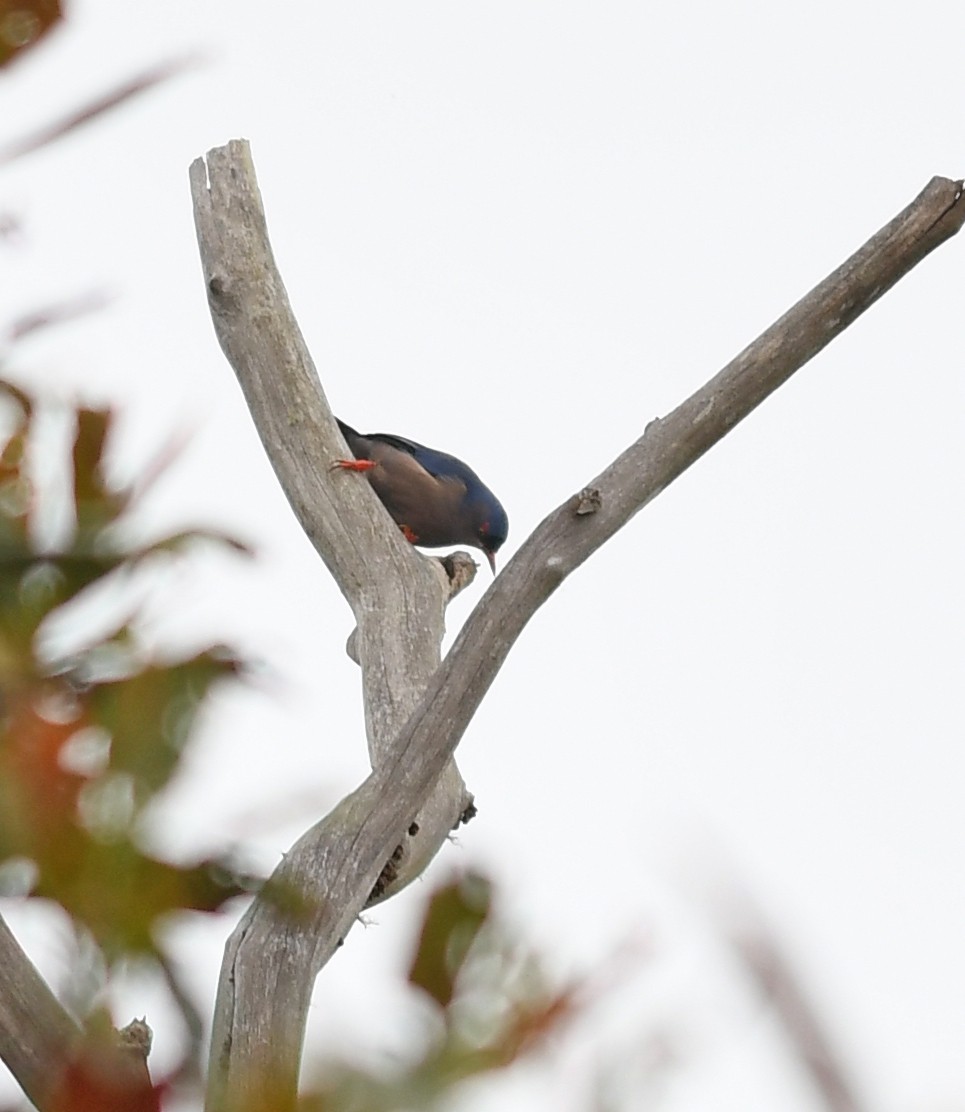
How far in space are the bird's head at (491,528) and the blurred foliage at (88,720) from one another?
5.71m

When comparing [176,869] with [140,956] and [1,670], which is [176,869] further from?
[1,670]

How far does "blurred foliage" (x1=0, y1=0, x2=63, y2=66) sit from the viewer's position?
2.49 ft

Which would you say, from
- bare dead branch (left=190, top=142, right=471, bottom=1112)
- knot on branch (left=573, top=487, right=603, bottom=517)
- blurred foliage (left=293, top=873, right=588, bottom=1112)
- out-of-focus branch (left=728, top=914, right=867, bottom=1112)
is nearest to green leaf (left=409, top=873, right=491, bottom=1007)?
blurred foliage (left=293, top=873, right=588, bottom=1112)

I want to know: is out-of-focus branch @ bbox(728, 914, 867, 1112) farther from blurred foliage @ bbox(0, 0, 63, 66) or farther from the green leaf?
blurred foliage @ bbox(0, 0, 63, 66)

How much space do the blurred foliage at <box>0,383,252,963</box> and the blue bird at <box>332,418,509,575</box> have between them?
15.9 feet

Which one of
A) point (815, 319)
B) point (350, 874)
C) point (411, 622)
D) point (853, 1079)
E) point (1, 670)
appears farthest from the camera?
point (411, 622)

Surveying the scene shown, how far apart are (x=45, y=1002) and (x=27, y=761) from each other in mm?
1011

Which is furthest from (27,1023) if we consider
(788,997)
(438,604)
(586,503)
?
(438,604)

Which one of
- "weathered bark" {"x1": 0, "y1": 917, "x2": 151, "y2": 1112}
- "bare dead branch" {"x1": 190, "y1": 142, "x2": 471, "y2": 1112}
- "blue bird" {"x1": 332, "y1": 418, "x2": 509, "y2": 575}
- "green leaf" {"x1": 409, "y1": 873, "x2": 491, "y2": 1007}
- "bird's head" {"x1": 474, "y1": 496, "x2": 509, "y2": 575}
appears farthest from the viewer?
"bird's head" {"x1": 474, "y1": 496, "x2": 509, "y2": 575}

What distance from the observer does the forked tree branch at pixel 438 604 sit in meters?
2.89

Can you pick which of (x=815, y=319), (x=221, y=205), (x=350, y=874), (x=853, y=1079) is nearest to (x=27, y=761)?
(x=853, y=1079)

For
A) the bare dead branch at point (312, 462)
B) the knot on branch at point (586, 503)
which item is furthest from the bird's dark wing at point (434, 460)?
the knot on branch at point (586, 503)

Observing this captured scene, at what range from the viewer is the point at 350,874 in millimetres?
3158

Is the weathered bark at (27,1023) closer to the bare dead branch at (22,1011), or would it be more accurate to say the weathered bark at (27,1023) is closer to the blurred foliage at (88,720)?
the bare dead branch at (22,1011)
